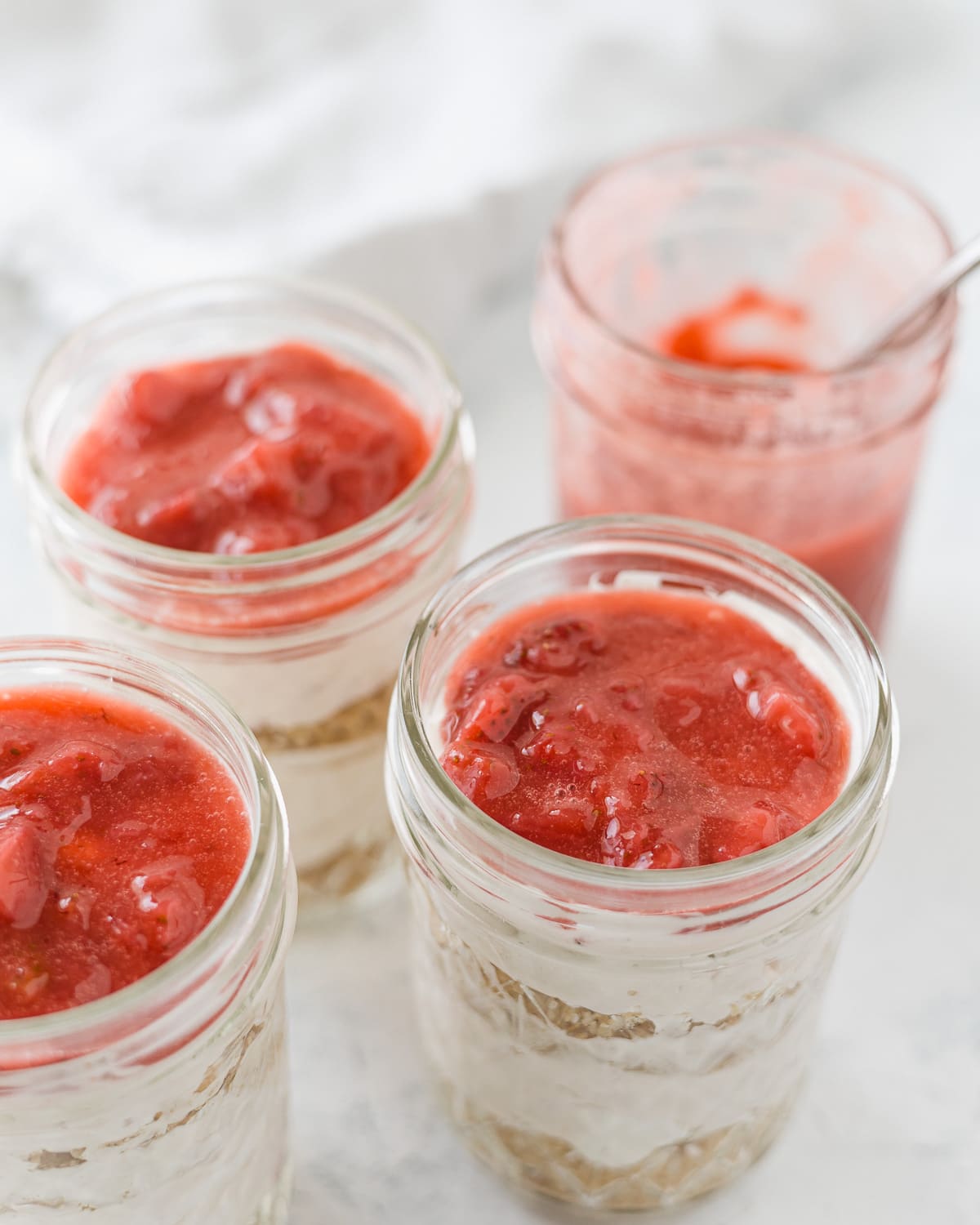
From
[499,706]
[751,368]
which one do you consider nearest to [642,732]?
[499,706]

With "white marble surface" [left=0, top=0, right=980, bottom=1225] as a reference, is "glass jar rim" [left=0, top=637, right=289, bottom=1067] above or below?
above

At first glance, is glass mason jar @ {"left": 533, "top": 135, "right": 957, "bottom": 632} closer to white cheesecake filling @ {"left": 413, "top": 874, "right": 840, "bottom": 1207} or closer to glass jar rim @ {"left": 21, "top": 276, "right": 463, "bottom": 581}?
glass jar rim @ {"left": 21, "top": 276, "right": 463, "bottom": 581}

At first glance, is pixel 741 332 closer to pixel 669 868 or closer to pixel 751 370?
pixel 751 370

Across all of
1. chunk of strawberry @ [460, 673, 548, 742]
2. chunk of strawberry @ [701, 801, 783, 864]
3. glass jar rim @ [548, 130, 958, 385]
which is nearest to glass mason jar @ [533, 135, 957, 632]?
glass jar rim @ [548, 130, 958, 385]

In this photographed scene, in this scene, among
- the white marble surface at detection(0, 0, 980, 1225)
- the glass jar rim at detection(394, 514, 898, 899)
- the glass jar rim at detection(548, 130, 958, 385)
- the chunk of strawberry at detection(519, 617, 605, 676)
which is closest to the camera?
the glass jar rim at detection(394, 514, 898, 899)

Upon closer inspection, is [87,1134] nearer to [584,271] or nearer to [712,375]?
[712,375]

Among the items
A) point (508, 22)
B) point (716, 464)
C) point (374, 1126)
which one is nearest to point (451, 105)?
point (508, 22)
